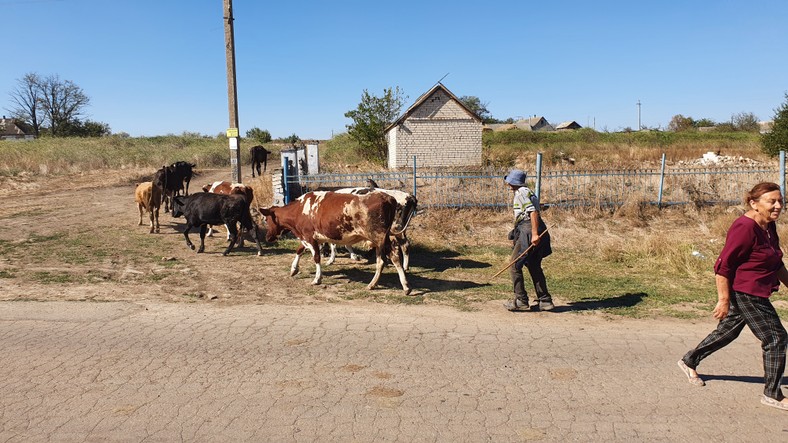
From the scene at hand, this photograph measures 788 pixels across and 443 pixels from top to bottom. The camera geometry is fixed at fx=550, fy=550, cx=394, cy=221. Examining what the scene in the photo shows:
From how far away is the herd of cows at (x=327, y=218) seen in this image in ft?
28.9

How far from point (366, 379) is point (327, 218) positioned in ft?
14.3

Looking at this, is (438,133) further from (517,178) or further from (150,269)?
(517,178)

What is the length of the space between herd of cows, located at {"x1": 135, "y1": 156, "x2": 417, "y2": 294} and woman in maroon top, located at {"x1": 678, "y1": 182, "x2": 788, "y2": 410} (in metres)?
4.75

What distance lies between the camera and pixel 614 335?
255 inches

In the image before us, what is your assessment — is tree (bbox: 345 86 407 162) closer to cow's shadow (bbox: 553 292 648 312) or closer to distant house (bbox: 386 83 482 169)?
distant house (bbox: 386 83 482 169)

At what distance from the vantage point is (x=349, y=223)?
29.3 ft

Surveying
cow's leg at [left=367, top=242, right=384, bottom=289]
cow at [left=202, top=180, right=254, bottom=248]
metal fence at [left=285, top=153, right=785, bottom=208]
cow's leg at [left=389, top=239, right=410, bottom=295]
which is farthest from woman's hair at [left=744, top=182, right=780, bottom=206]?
metal fence at [left=285, top=153, right=785, bottom=208]

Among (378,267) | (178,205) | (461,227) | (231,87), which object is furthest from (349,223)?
(231,87)

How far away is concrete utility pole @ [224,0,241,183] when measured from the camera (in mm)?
14305

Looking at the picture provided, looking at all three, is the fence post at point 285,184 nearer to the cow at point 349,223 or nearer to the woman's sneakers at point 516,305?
the cow at point 349,223

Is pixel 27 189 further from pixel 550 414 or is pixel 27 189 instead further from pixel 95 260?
pixel 550 414

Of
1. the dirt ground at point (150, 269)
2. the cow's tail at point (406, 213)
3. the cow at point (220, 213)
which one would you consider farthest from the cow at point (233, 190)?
the cow's tail at point (406, 213)

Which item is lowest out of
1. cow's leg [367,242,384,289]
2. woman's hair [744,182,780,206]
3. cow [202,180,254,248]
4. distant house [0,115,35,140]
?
cow's leg [367,242,384,289]

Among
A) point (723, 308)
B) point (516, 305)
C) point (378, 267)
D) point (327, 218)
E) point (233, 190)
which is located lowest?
point (516, 305)
